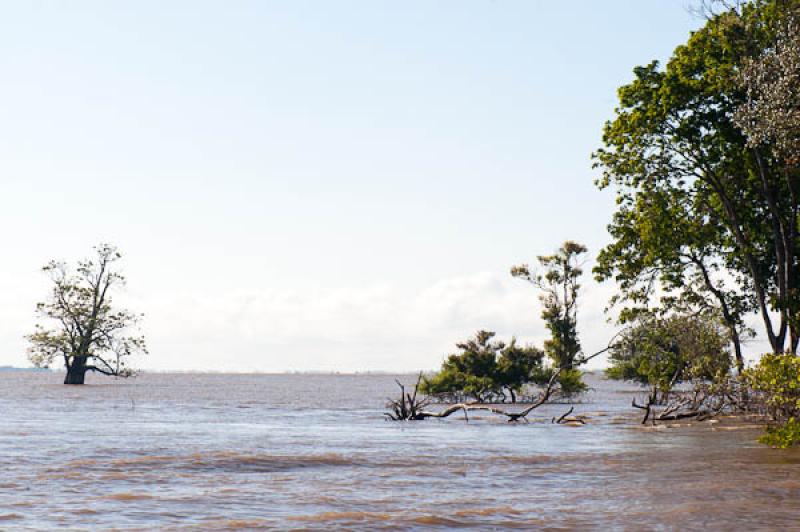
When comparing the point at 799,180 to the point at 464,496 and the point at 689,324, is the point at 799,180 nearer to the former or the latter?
the point at 689,324

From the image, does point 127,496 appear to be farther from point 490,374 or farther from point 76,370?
point 76,370

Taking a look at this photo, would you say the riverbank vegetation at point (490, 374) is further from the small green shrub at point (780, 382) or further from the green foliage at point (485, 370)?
the small green shrub at point (780, 382)

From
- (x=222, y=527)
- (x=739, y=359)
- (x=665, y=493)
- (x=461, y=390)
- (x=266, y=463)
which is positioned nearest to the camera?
(x=222, y=527)

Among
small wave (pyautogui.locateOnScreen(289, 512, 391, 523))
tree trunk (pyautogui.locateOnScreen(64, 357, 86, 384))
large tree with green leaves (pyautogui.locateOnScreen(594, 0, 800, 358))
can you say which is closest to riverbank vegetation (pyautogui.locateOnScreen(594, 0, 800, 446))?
large tree with green leaves (pyautogui.locateOnScreen(594, 0, 800, 358))

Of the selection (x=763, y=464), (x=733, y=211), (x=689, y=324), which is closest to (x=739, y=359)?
(x=689, y=324)

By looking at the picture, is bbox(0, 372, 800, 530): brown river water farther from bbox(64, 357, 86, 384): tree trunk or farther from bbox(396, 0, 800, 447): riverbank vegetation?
bbox(64, 357, 86, 384): tree trunk

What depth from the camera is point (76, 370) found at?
306 ft

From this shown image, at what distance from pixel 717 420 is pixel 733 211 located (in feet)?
29.0

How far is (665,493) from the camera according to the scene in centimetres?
1809

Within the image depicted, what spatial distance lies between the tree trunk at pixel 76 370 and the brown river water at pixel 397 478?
55.2 metres

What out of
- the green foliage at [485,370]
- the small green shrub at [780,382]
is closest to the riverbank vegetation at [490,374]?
the green foliage at [485,370]

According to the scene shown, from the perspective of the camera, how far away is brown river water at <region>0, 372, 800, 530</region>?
50.4ft

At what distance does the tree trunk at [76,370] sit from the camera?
90.9 m

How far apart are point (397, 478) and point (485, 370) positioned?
41.4m
